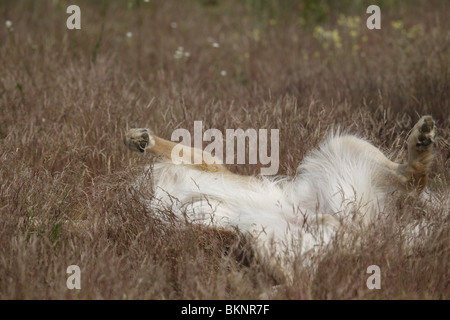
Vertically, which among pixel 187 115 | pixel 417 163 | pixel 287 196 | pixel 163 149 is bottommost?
pixel 287 196

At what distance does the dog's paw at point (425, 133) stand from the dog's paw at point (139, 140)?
60.0 inches

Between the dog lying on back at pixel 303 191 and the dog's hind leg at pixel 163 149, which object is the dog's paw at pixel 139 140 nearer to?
the dog's hind leg at pixel 163 149

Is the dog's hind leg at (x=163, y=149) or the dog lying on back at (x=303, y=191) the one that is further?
the dog's hind leg at (x=163, y=149)

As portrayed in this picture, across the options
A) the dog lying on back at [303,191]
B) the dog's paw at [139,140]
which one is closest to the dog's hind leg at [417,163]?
Result: the dog lying on back at [303,191]

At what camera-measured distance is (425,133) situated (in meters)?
3.03

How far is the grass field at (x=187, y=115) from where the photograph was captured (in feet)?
8.39

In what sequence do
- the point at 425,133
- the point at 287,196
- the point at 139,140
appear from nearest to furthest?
the point at 425,133, the point at 287,196, the point at 139,140

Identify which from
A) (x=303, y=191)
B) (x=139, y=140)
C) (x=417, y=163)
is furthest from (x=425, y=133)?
(x=139, y=140)

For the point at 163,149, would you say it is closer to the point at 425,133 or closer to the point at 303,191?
the point at 303,191

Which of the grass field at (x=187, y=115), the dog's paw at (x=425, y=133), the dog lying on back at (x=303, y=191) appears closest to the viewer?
the grass field at (x=187, y=115)

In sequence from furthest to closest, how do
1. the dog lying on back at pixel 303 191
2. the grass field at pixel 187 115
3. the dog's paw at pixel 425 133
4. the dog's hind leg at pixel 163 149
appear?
the dog's hind leg at pixel 163 149, the dog's paw at pixel 425 133, the dog lying on back at pixel 303 191, the grass field at pixel 187 115

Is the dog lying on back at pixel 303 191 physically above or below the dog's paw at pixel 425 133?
below

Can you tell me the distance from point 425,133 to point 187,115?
170 cm

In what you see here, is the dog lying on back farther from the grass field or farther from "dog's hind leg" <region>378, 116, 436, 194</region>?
the grass field
